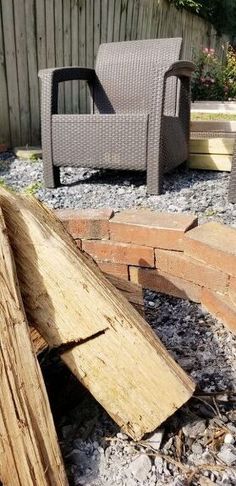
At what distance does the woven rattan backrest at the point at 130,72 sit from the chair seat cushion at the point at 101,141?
63 centimetres

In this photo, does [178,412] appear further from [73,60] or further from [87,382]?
[73,60]

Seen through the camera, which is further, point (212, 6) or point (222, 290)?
point (212, 6)

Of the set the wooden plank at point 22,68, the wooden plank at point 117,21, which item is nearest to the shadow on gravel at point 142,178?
the wooden plank at point 22,68

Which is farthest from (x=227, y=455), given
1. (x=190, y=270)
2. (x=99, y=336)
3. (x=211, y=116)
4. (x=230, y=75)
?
(x=230, y=75)

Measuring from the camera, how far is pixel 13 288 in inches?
40.4

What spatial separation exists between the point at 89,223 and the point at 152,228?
29cm

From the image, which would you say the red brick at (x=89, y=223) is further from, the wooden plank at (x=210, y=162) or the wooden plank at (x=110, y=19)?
the wooden plank at (x=110, y=19)

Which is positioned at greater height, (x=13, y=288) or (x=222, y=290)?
(x=13, y=288)

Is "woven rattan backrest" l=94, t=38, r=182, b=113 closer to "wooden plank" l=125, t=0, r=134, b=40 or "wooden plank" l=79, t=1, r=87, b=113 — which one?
"wooden plank" l=79, t=1, r=87, b=113

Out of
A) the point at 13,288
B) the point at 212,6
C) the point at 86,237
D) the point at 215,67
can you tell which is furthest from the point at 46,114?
the point at 212,6

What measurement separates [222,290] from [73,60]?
4.28m

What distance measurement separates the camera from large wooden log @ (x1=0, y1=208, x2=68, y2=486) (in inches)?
35.2

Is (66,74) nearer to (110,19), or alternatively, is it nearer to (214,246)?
(214,246)

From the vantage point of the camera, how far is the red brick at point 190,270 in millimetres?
1601
